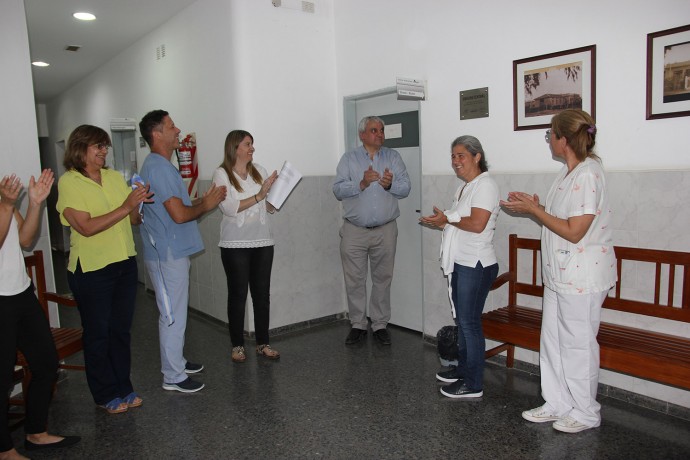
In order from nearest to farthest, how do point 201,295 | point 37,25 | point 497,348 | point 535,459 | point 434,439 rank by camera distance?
point 535,459 → point 434,439 → point 497,348 → point 201,295 → point 37,25

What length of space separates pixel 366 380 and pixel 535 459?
1.32m

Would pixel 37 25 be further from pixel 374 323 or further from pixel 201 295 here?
pixel 374 323

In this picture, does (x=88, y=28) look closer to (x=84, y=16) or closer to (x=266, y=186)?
(x=84, y=16)

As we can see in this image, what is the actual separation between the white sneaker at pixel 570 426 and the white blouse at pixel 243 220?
7.41 feet

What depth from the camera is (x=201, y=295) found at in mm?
5465

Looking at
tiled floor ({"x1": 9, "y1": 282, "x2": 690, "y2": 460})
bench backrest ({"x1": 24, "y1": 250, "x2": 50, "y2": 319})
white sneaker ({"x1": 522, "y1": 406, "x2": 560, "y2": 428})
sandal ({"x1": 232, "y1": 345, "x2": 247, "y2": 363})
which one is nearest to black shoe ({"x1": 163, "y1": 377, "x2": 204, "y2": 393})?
tiled floor ({"x1": 9, "y1": 282, "x2": 690, "y2": 460})

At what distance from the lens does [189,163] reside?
523 centimetres

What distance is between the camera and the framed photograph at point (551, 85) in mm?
3154

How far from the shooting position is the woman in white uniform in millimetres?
2562

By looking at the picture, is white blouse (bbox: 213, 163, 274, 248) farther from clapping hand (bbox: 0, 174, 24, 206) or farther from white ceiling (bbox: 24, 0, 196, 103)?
white ceiling (bbox: 24, 0, 196, 103)

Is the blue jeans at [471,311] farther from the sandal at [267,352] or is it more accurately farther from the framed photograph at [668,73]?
the sandal at [267,352]

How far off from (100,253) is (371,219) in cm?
206

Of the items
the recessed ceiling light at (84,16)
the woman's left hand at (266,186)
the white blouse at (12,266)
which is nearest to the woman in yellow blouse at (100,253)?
the white blouse at (12,266)

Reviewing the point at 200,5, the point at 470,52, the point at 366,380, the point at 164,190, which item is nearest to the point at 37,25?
the point at 200,5
